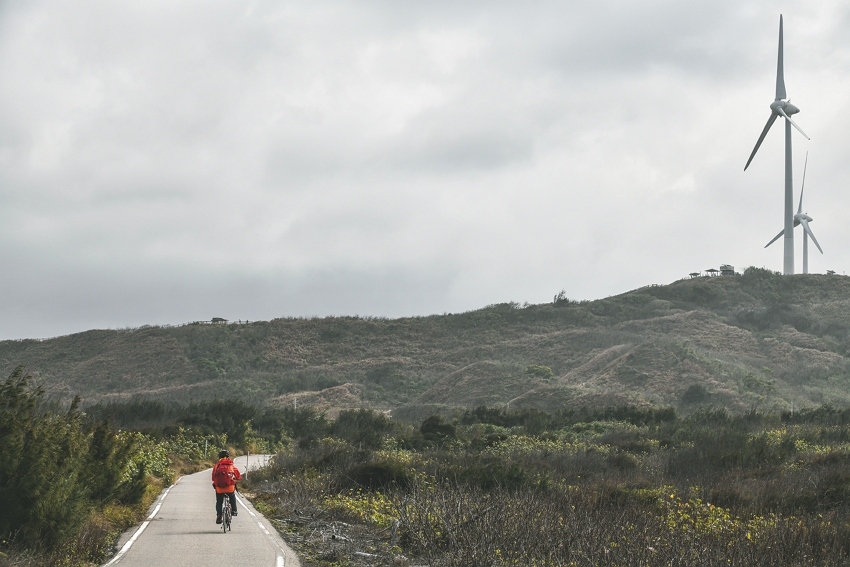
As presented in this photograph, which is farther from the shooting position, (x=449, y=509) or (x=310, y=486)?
(x=310, y=486)

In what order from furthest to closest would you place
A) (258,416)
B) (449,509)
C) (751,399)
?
(751,399)
(258,416)
(449,509)

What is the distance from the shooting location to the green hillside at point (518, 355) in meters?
85.7

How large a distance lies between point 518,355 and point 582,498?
294 feet

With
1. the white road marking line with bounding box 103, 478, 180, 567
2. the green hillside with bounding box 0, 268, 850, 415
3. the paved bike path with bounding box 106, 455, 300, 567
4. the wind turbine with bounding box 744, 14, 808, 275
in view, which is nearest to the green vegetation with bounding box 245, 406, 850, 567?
the paved bike path with bounding box 106, 455, 300, 567

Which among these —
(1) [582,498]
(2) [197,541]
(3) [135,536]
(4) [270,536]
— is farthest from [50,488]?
(1) [582,498]

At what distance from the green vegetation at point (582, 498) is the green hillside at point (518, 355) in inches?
1238

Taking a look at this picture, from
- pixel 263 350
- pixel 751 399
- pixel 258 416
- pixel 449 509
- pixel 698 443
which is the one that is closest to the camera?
pixel 449 509

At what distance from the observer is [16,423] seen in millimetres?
13906

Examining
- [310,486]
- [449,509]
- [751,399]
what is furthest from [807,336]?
[449,509]

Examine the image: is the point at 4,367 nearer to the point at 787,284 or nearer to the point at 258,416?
the point at 258,416

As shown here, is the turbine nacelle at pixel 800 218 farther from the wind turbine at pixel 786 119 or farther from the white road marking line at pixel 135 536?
the white road marking line at pixel 135 536

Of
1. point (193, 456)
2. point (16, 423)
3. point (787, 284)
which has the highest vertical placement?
point (787, 284)

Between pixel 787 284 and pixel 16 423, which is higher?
A: pixel 787 284

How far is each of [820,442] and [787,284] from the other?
342 feet
